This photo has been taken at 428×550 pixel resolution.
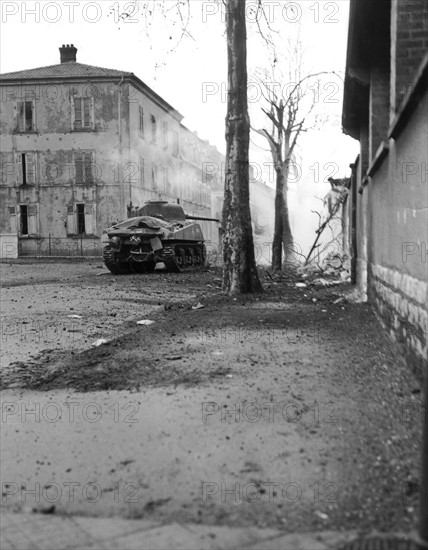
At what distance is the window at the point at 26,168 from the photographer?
3578cm

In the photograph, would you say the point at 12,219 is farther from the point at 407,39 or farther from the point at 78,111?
the point at 407,39

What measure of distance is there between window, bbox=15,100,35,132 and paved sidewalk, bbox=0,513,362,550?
118 ft

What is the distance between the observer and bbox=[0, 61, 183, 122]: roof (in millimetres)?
34656

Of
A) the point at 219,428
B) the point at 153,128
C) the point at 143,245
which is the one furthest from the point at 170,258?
the point at 153,128

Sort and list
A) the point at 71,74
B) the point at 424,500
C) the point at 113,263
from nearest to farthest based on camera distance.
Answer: the point at 424,500
the point at 113,263
the point at 71,74

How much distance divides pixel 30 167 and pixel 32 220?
3018 millimetres

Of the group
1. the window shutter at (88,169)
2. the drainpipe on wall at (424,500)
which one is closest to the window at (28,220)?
the window shutter at (88,169)

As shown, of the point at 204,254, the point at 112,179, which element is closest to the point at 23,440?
the point at 204,254

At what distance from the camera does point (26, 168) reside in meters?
35.8

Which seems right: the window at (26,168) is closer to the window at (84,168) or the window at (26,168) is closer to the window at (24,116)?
the window at (24,116)

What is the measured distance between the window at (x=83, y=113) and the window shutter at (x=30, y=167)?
10.0 ft

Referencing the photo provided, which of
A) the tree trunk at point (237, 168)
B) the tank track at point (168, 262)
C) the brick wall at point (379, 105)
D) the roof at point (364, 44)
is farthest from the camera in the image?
the tank track at point (168, 262)

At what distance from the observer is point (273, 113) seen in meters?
25.1

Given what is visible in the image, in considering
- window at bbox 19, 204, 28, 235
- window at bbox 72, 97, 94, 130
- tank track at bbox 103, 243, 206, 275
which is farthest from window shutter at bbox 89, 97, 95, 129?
tank track at bbox 103, 243, 206, 275
